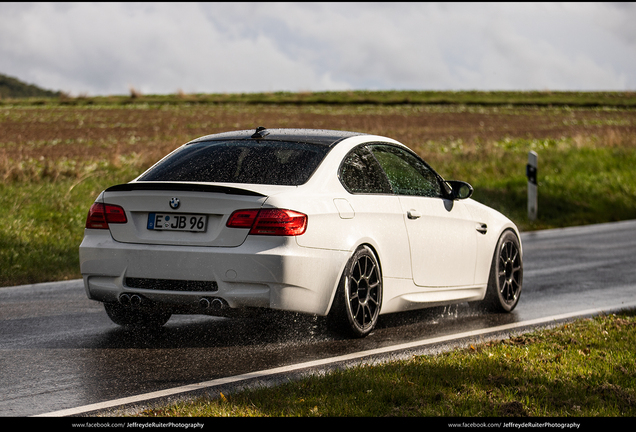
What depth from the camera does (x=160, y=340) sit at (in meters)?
7.05

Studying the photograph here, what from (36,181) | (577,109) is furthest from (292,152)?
(577,109)

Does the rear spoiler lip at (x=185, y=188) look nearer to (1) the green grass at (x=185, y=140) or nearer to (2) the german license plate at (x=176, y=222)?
(2) the german license plate at (x=176, y=222)

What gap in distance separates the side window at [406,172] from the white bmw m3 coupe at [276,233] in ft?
0.05

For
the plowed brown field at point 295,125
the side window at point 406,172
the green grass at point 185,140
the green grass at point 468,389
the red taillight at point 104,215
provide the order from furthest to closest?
1. the plowed brown field at point 295,125
2. the green grass at point 185,140
3. the side window at point 406,172
4. the red taillight at point 104,215
5. the green grass at point 468,389

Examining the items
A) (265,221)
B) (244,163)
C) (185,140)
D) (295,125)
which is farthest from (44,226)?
(295,125)

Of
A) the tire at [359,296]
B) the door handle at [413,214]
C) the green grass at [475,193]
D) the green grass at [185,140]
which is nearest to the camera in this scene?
the tire at [359,296]

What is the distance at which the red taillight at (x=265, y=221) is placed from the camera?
6238 mm

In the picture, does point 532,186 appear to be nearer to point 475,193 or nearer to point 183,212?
point 475,193

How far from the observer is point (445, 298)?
8.02 m

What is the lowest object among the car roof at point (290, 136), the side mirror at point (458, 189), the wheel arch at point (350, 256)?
the wheel arch at point (350, 256)

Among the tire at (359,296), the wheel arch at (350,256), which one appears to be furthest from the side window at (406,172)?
the tire at (359,296)

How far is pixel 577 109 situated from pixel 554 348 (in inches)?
2503

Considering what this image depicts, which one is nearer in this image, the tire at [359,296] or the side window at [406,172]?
the tire at [359,296]
